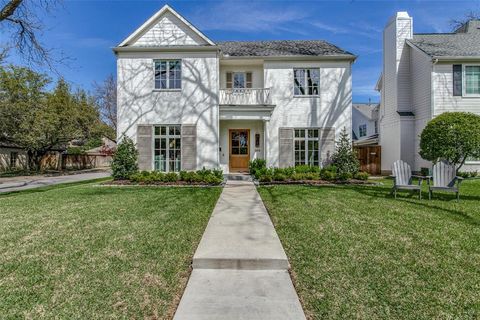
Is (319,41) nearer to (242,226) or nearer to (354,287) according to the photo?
(242,226)

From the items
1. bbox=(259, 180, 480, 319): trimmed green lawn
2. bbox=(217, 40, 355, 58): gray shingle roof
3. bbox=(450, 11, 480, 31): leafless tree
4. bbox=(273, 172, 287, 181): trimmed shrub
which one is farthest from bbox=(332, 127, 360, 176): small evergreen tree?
bbox=(450, 11, 480, 31): leafless tree

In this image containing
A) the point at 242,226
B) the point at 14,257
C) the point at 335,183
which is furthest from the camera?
the point at 335,183

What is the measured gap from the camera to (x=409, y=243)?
4.40 m

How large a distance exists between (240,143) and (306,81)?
4924mm

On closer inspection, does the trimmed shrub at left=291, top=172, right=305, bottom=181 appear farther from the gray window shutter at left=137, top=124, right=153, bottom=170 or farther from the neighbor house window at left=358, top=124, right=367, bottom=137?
the neighbor house window at left=358, top=124, right=367, bottom=137

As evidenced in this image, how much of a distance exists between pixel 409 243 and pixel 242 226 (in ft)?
9.31

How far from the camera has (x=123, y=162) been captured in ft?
42.9

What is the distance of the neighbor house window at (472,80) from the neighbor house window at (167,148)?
49.9ft

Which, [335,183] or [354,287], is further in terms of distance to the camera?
[335,183]

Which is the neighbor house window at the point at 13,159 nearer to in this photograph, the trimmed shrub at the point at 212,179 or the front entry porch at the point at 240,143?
the front entry porch at the point at 240,143

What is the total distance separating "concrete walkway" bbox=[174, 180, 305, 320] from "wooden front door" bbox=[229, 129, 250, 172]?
963 centimetres

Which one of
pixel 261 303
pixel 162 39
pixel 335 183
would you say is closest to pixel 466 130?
pixel 335 183

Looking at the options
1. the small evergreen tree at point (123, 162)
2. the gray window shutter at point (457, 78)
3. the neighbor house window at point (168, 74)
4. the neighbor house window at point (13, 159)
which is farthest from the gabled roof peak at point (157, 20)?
the neighbor house window at point (13, 159)

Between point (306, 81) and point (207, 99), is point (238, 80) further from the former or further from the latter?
point (306, 81)
